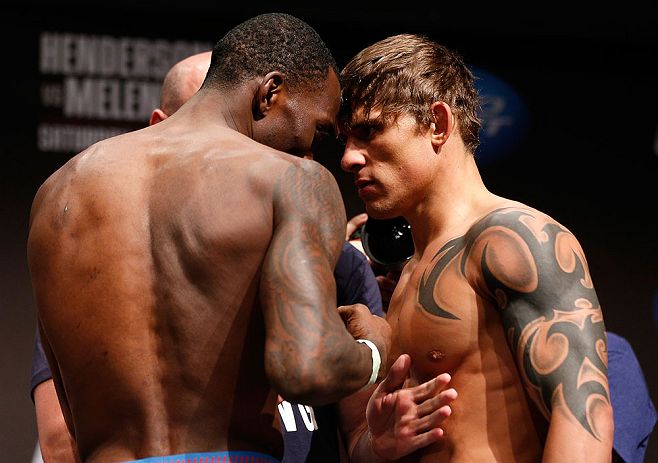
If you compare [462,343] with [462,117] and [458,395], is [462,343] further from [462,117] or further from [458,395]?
[462,117]

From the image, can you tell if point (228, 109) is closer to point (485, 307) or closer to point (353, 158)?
point (353, 158)

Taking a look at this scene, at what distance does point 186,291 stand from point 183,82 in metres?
1.31

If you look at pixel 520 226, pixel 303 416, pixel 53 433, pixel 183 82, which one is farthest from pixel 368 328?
pixel 183 82

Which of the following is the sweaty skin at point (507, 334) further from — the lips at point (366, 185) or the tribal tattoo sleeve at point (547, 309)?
the lips at point (366, 185)

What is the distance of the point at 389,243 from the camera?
215 centimetres

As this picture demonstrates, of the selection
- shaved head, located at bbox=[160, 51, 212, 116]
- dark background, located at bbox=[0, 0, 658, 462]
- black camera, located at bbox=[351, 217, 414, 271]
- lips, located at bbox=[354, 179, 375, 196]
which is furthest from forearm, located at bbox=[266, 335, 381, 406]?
dark background, located at bbox=[0, 0, 658, 462]

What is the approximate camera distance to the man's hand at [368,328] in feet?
4.36

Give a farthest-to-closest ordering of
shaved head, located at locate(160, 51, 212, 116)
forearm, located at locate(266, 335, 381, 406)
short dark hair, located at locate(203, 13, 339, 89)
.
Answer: shaved head, located at locate(160, 51, 212, 116), short dark hair, located at locate(203, 13, 339, 89), forearm, located at locate(266, 335, 381, 406)

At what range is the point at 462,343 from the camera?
1417 millimetres

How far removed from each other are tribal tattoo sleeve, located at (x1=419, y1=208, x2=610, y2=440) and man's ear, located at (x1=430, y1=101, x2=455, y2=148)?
33cm

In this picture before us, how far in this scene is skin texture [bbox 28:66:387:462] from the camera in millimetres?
1156

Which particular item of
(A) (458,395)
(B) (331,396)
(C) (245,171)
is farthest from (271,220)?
(A) (458,395)

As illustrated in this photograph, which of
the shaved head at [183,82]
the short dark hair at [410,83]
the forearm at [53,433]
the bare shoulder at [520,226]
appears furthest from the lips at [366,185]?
the forearm at [53,433]

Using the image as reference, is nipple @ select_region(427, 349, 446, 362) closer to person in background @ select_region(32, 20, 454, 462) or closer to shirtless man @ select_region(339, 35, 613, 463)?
shirtless man @ select_region(339, 35, 613, 463)
